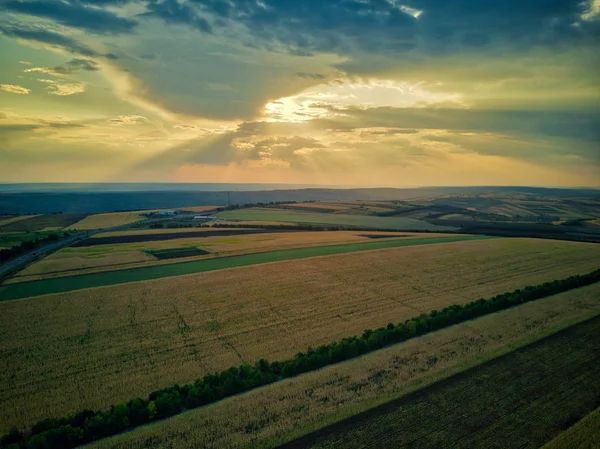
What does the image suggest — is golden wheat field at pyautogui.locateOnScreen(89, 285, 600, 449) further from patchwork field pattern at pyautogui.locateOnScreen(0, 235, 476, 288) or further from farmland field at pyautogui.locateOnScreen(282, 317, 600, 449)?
patchwork field pattern at pyautogui.locateOnScreen(0, 235, 476, 288)

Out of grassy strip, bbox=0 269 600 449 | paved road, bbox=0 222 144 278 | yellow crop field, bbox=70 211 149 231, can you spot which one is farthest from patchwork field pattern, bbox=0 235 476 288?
yellow crop field, bbox=70 211 149 231

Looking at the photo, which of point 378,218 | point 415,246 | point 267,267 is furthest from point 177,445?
point 378,218

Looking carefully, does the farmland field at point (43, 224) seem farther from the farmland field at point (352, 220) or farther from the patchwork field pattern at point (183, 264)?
the farmland field at point (352, 220)

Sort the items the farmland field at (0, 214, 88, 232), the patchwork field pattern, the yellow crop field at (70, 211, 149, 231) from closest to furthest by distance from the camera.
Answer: the patchwork field pattern, the farmland field at (0, 214, 88, 232), the yellow crop field at (70, 211, 149, 231)

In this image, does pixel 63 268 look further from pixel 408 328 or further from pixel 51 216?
pixel 51 216

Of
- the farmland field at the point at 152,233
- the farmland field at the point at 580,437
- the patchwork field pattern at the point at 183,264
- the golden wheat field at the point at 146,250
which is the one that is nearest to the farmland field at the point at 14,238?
the farmland field at the point at 152,233

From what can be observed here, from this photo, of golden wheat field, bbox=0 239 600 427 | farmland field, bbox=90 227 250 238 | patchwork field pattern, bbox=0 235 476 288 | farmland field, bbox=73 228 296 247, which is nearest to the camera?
golden wheat field, bbox=0 239 600 427

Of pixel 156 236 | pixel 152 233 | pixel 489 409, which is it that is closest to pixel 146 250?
pixel 156 236
